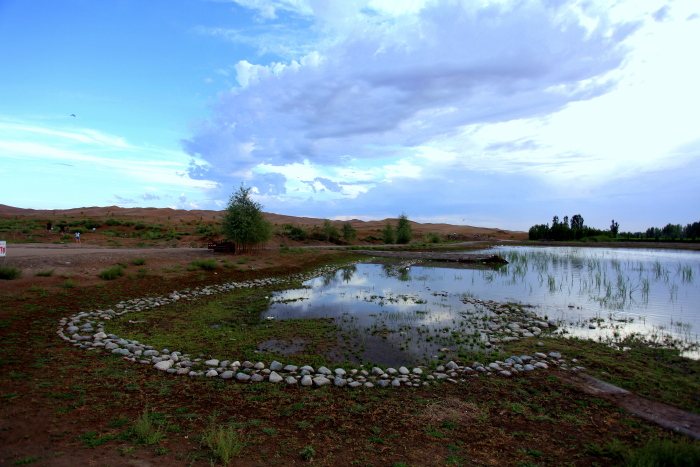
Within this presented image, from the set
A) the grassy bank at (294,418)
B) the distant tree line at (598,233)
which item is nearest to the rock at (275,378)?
the grassy bank at (294,418)

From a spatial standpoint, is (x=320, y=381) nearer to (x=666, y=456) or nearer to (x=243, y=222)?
(x=666, y=456)

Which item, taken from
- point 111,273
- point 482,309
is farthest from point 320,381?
point 111,273

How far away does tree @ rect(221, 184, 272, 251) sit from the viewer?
82.3ft

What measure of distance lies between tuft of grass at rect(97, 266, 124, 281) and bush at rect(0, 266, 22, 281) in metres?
2.50

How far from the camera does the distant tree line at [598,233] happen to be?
66938 mm

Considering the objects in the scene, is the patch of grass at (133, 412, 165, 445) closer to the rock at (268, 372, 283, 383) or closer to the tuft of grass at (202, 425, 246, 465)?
the tuft of grass at (202, 425, 246, 465)

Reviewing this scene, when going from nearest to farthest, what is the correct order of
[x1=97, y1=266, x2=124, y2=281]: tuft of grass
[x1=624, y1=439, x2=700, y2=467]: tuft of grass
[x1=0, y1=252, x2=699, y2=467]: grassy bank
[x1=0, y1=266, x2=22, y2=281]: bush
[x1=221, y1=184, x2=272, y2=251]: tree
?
[x1=624, y1=439, x2=700, y2=467]: tuft of grass → [x1=0, y1=252, x2=699, y2=467]: grassy bank → [x1=0, y1=266, x2=22, y2=281]: bush → [x1=97, y1=266, x2=124, y2=281]: tuft of grass → [x1=221, y1=184, x2=272, y2=251]: tree

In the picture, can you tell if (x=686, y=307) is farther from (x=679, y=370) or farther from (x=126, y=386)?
(x=126, y=386)

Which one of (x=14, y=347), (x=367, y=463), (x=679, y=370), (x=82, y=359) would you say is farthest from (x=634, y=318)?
(x=14, y=347)

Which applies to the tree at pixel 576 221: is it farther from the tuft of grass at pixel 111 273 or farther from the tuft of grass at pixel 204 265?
the tuft of grass at pixel 111 273

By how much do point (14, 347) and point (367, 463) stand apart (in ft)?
24.1

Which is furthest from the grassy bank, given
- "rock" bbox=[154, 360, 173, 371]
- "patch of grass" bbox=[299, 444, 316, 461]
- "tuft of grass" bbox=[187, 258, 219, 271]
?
"tuft of grass" bbox=[187, 258, 219, 271]

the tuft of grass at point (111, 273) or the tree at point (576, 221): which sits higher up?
the tree at point (576, 221)

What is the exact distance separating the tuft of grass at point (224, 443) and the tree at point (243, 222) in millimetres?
21756
